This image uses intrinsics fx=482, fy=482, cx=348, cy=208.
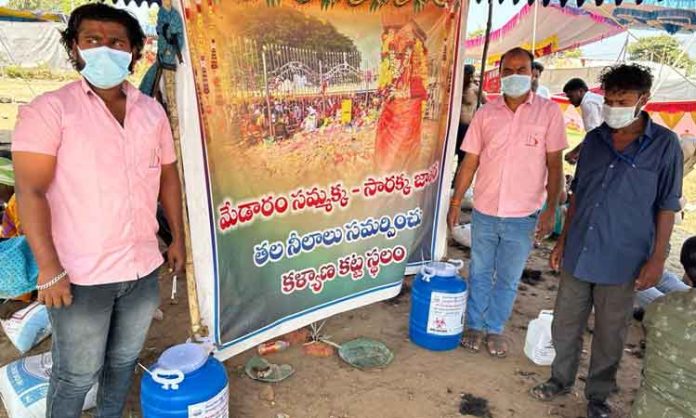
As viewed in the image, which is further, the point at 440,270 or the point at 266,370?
the point at 440,270

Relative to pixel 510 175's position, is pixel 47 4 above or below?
above

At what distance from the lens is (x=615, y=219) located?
226cm

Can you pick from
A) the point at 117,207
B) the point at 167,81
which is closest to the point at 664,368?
the point at 117,207

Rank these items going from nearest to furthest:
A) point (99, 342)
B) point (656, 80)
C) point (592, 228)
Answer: point (99, 342)
point (592, 228)
point (656, 80)

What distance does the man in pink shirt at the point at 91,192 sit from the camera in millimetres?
1579

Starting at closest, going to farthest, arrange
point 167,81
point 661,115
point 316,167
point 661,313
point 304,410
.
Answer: point 661,313
point 167,81
point 304,410
point 316,167
point 661,115

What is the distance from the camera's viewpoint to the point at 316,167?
288cm

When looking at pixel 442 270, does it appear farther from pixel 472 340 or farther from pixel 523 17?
pixel 523 17

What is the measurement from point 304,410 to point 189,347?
2.56ft

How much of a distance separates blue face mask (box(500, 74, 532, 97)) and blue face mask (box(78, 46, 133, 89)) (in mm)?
1997

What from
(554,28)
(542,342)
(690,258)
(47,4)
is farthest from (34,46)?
(690,258)

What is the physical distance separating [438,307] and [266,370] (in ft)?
3.71

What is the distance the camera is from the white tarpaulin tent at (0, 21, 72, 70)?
54.9ft

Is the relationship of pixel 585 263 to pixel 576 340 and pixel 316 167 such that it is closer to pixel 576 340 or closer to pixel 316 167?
pixel 576 340
